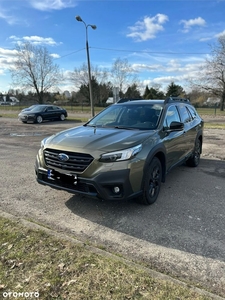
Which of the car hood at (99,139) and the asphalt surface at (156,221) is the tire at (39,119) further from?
the car hood at (99,139)

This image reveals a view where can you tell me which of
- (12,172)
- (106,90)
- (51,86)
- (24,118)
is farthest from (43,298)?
(106,90)

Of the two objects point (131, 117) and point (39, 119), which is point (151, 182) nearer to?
point (131, 117)

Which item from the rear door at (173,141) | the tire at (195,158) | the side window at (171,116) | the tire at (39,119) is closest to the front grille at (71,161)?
the rear door at (173,141)

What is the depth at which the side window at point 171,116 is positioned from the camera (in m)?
4.45

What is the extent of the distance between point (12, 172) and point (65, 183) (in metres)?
2.85

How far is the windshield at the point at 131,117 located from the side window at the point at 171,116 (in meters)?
0.17

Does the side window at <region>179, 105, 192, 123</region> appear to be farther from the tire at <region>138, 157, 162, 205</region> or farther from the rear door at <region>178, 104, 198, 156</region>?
the tire at <region>138, 157, 162, 205</region>

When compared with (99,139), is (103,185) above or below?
below

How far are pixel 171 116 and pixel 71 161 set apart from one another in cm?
242

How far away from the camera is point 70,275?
2320mm

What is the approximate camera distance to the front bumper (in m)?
3.18

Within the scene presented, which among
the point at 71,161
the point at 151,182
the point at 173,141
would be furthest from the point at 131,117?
the point at 71,161

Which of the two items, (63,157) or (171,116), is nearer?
(63,157)

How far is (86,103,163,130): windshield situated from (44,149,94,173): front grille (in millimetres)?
1292
